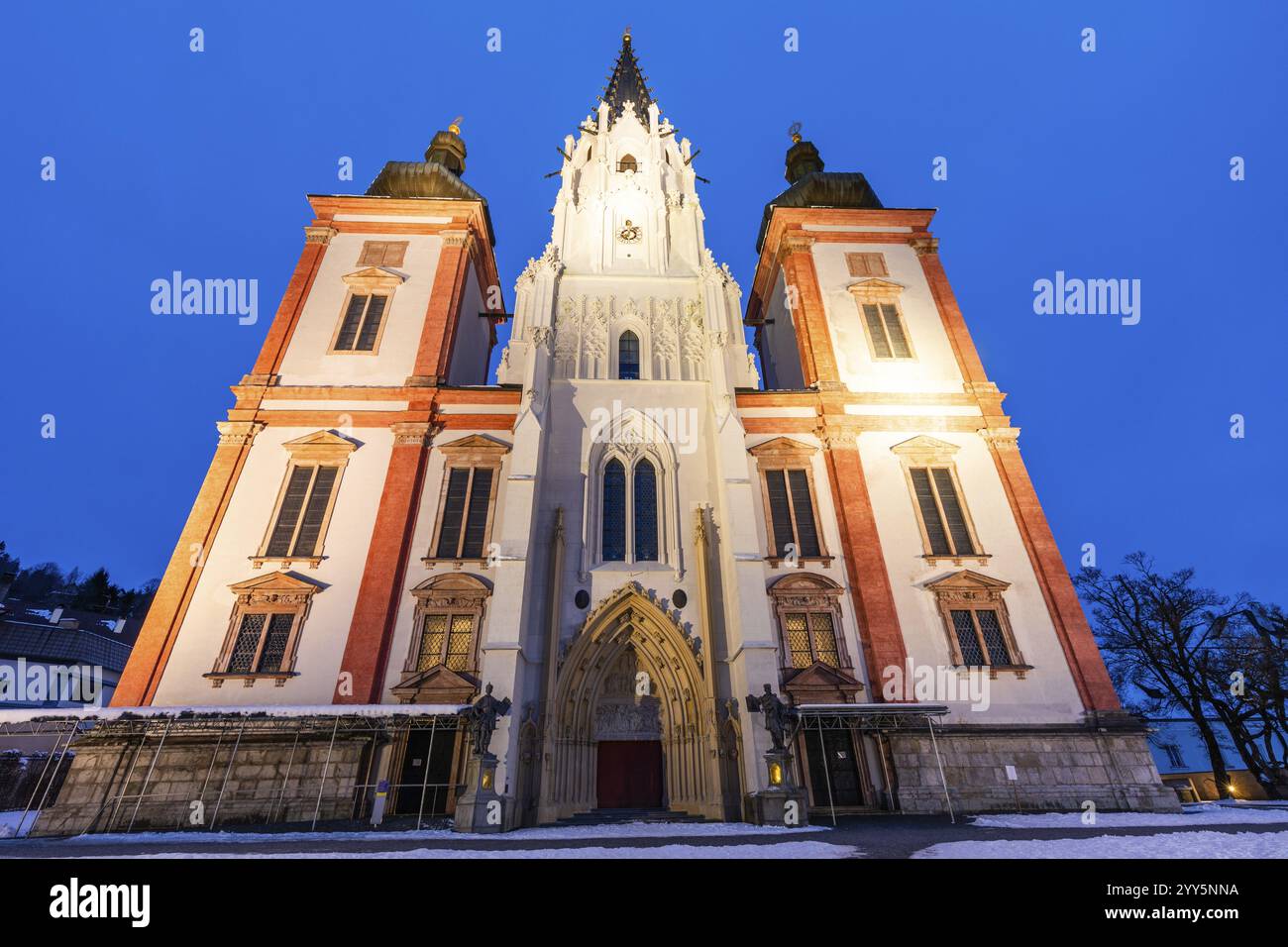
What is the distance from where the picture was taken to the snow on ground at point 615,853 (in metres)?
7.86

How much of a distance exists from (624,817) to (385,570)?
984 centimetres

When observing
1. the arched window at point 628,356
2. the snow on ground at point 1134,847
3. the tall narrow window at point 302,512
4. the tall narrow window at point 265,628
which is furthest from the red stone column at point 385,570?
the snow on ground at point 1134,847

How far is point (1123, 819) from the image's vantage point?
13.6 meters

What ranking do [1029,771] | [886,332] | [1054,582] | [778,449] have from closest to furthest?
[1029,771]
[1054,582]
[778,449]
[886,332]

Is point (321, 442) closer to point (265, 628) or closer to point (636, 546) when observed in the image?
point (265, 628)

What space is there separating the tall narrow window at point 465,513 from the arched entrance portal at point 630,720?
4.93 meters

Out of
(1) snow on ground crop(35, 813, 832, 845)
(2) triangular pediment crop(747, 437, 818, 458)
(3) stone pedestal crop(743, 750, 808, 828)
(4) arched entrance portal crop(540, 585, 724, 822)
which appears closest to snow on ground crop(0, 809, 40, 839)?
(1) snow on ground crop(35, 813, 832, 845)

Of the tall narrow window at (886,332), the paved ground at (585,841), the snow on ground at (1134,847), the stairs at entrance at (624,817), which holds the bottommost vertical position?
the snow on ground at (1134,847)

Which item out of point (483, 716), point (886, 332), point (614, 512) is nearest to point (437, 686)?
point (483, 716)

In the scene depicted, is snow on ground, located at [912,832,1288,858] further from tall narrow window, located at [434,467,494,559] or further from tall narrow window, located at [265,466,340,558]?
tall narrow window, located at [265,466,340,558]

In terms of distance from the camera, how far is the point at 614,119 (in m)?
32.3

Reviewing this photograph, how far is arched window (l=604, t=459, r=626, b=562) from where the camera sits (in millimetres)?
18906

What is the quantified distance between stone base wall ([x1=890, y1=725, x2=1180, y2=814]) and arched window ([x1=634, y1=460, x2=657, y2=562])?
28.7 feet

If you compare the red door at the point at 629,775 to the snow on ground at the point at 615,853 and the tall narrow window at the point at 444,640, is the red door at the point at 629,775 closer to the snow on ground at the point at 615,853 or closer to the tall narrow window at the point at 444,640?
the tall narrow window at the point at 444,640
